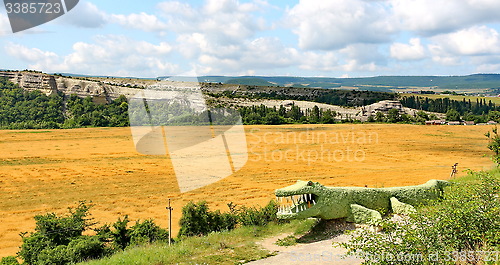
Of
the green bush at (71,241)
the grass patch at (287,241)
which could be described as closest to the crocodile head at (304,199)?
the grass patch at (287,241)

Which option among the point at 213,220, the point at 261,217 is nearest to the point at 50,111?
the point at 213,220

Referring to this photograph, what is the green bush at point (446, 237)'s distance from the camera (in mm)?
6344

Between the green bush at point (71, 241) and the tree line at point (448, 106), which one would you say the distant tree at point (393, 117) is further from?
the green bush at point (71, 241)

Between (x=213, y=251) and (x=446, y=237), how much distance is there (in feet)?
23.4

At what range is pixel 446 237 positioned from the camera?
22.9 feet

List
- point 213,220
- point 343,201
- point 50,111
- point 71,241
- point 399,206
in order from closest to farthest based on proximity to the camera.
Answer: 1. point 343,201
2. point 399,206
3. point 71,241
4. point 213,220
5. point 50,111

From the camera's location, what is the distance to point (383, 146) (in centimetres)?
5781

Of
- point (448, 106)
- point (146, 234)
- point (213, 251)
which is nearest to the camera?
point (213, 251)

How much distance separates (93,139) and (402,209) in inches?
2550

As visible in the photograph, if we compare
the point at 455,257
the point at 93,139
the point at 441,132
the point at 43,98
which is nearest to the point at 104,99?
the point at 43,98

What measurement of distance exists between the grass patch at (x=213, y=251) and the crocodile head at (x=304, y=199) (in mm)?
1327

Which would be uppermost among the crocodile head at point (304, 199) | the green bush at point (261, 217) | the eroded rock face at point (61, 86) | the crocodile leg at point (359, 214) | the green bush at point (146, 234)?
the eroded rock face at point (61, 86)

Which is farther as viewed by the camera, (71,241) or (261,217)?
(261,217)

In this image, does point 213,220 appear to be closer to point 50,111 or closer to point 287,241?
point 287,241
